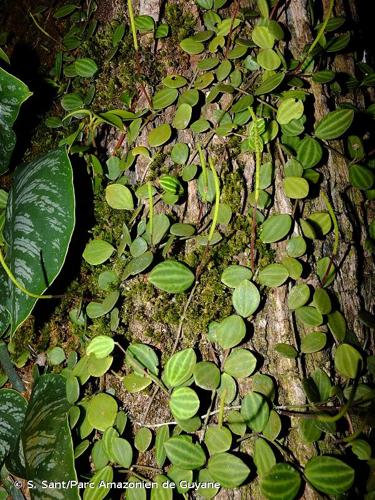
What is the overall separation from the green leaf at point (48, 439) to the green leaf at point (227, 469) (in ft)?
0.74

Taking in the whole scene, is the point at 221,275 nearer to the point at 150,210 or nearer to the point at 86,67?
the point at 150,210

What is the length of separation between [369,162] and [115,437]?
0.76 m

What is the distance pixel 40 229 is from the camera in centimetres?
73

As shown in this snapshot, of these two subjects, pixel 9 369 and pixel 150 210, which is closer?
pixel 150 210

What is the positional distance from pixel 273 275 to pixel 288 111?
31cm

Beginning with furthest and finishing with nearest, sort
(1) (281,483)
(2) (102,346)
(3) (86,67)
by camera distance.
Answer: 1. (3) (86,67)
2. (2) (102,346)
3. (1) (281,483)

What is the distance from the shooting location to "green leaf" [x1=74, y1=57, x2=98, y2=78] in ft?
3.11

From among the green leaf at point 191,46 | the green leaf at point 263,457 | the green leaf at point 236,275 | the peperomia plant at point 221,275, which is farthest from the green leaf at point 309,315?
the green leaf at point 191,46

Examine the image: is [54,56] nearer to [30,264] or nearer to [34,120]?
[34,120]

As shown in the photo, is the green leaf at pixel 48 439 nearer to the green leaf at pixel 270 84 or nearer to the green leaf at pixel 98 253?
the green leaf at pixel 98 253

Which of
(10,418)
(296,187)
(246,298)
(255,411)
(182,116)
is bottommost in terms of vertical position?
(10,418)

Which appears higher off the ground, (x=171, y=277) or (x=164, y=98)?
(x=164, y=98)

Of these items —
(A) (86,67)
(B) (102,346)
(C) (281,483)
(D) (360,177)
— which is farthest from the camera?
(A) (86,67)

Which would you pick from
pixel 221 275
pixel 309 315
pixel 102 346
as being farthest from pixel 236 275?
pixel 102 346
